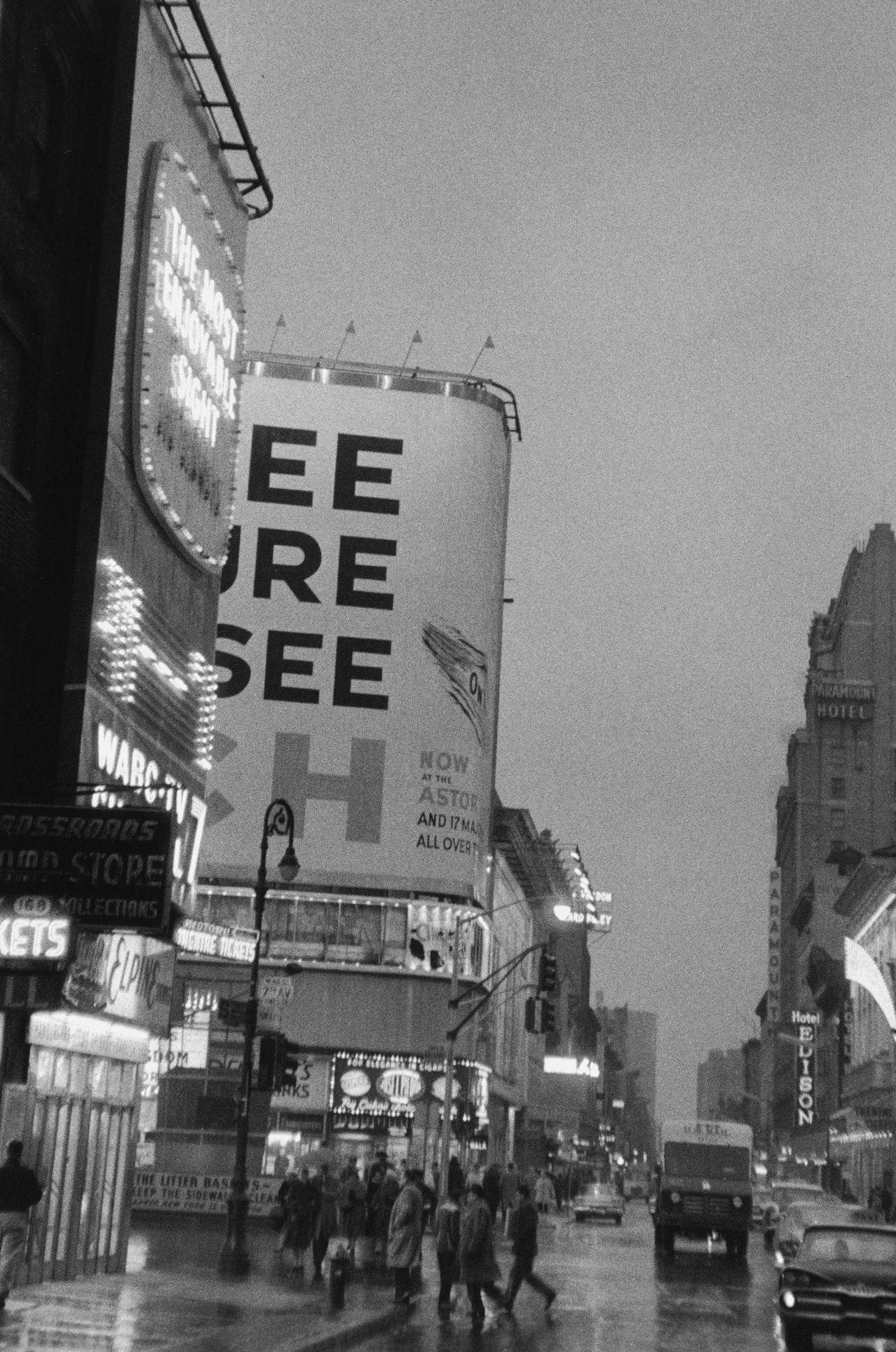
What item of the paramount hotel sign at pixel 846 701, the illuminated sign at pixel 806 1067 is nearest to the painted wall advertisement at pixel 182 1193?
the illuminated sign at pixel 806 1067

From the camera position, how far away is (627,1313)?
97.7 feet

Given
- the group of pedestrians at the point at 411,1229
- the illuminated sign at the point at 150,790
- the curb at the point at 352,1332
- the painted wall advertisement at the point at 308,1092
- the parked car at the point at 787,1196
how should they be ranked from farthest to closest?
the painted wall advertisement at the point at 308,1092 < the parked car at the point at 787,1196 < the group of pedestrians at the point at 411,1229 < the illuminated sign at the point at 150,790 < the curb at the point at 352,1332

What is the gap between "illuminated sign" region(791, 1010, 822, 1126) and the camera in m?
154

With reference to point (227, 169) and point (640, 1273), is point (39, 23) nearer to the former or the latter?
point (227, 169)

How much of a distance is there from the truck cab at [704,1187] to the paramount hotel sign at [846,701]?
13379cm

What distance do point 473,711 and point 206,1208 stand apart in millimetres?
27592

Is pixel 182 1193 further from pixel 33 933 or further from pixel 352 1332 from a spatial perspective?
pixel 33 933

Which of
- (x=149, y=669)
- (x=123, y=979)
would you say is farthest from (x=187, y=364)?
(x=123, y=979)

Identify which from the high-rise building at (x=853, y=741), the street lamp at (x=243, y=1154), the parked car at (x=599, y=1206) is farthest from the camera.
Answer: the high-rise building at (x=853, y=741)

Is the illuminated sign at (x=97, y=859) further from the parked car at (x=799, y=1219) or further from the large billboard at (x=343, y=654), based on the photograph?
the large billboard at (x=343, y=654)

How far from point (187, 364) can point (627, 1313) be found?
1666 centimetres

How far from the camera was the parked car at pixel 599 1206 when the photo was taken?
7544 centimetres

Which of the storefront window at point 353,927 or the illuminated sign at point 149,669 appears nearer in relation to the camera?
the illuminated sign at point 149,669

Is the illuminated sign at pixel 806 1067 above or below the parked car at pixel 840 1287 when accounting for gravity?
above
